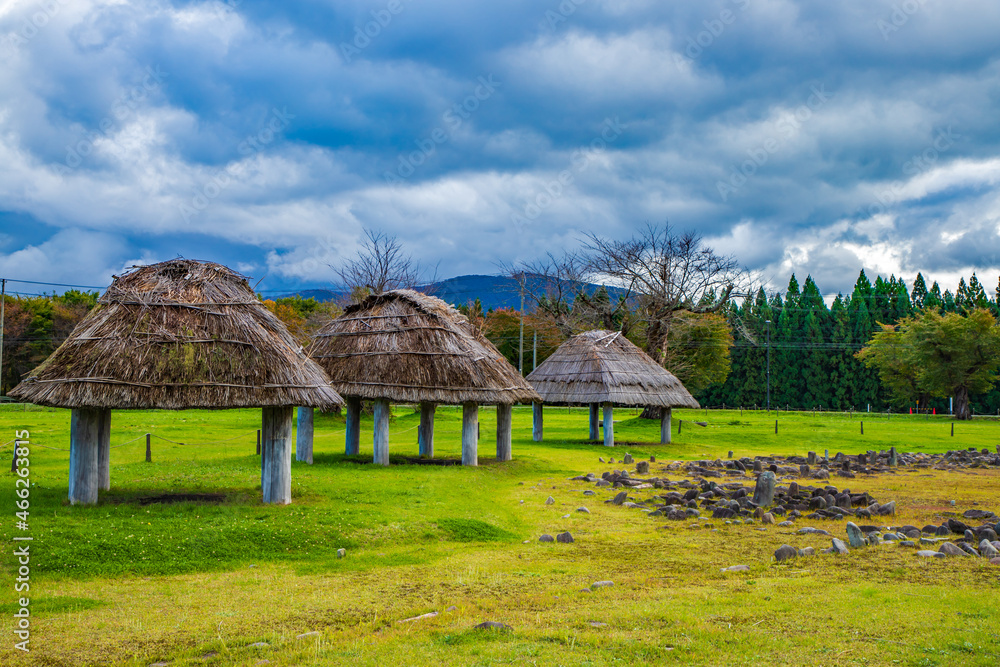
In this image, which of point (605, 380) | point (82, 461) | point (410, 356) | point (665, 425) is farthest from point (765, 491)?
point (665, 425)

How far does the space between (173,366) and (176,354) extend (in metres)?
0.23

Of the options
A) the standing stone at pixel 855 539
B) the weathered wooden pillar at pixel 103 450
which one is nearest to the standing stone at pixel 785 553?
the standing stone at pixel 855 539

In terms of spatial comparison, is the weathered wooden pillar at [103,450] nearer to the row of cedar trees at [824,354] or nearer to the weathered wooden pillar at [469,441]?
the weathered wooden pillar at [469,441]

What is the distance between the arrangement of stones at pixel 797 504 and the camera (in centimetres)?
1112

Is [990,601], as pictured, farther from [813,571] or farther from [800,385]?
[800,385]

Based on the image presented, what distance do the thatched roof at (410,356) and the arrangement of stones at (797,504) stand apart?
366 centimetres

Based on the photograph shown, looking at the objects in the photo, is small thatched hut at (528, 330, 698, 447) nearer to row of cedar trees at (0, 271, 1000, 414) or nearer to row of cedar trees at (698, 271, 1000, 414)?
row of cedar trees at (0, 271, 1000, 414)

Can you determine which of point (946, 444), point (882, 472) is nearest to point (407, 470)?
point (882, 472)

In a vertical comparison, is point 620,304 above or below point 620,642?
above

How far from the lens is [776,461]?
25.6 m

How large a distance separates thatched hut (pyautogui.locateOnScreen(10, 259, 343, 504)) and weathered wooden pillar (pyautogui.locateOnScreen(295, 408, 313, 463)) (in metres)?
5.80

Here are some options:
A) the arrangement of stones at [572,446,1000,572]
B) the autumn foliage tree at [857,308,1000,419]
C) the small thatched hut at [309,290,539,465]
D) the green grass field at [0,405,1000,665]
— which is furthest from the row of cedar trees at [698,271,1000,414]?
the green grass field at [0,405,1000,665]

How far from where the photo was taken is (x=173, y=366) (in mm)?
12930

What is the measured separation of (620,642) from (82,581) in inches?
273
